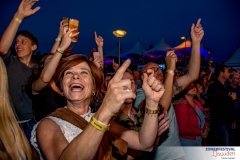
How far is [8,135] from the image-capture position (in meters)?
1.13

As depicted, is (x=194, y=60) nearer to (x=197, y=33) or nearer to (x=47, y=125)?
(x=197, y=33)

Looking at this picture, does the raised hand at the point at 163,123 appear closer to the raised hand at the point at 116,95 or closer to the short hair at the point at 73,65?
the short hair at the point at 73,65

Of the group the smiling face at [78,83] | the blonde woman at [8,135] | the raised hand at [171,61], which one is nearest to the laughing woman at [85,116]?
the smiling face at [78,83]

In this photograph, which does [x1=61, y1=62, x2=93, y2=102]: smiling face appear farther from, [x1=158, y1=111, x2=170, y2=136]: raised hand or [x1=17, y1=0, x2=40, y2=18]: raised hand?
[x1=17, y1=0, x2=40, y2=18]: raised hand

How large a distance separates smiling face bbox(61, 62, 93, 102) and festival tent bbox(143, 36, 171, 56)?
17.6 m

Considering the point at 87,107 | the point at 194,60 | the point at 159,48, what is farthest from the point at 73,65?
the point at 159,48

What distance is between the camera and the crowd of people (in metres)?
1.10

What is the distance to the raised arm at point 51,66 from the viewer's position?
233 cm

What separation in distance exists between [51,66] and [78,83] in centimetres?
75

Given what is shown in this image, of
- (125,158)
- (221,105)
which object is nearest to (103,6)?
(221,105)

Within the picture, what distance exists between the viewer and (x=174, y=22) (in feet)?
172

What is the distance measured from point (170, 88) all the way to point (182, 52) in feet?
61.2

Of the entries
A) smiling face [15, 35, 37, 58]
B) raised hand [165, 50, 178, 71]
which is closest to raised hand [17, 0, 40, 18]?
smiling face [15, 35, 37, 58]

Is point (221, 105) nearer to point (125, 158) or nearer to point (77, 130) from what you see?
point (125, 158)
